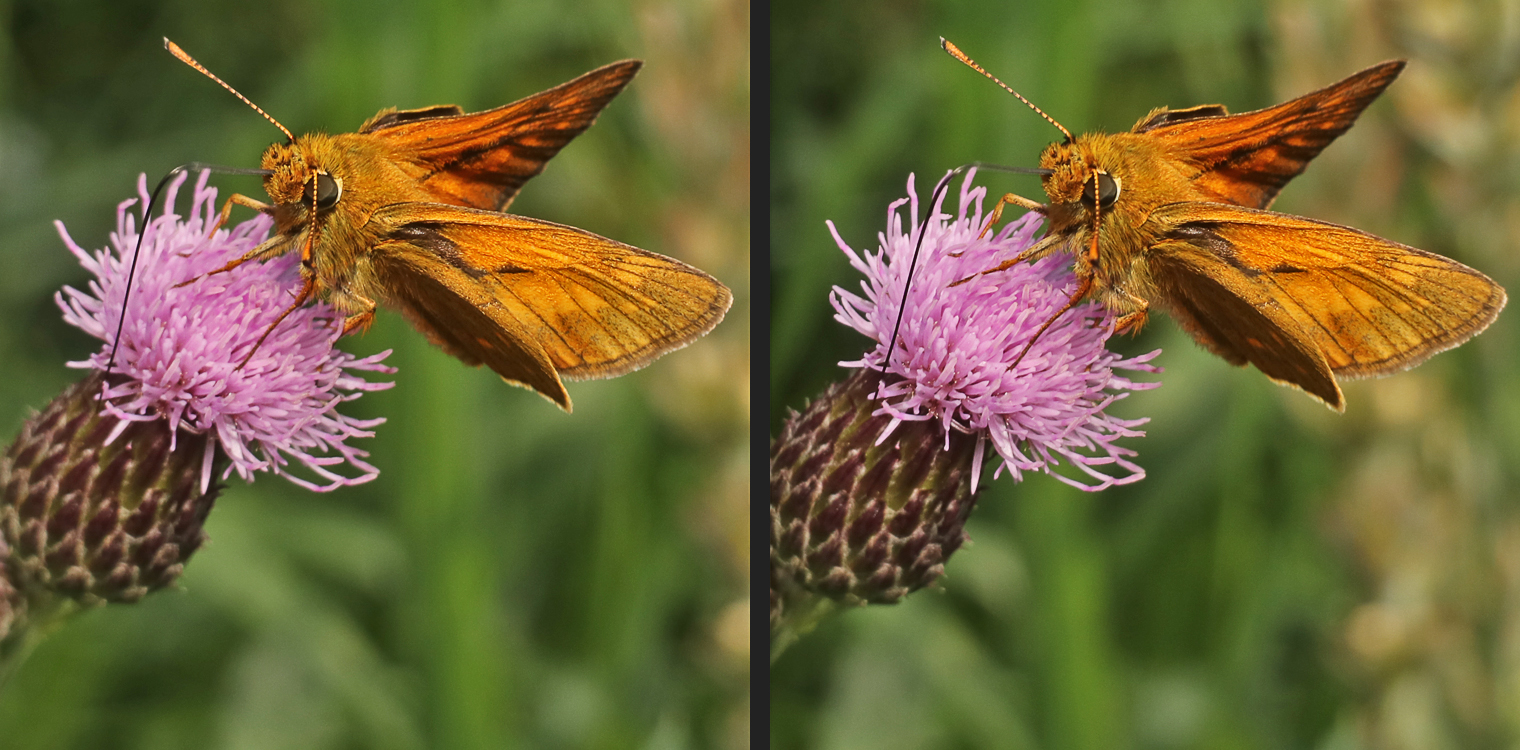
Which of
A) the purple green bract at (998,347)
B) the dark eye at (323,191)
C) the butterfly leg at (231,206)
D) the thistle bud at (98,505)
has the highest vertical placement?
the dark eye at (323,191)

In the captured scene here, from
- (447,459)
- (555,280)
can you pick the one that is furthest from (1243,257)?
(447,459)

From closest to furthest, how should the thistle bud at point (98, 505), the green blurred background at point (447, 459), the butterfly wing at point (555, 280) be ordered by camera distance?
the thistle bud at point (98, 505) → the butterfly wing at point (555, 280) → the green blurred background at point (447, 459)

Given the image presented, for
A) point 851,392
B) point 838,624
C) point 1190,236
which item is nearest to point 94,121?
point 851,392

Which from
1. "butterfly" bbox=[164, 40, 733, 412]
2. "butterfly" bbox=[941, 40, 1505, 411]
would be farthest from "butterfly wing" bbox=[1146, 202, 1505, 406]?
"butterfly" bbox=[164, 40, 733, 412]

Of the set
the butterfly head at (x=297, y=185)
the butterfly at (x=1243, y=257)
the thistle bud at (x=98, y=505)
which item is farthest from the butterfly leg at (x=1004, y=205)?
the thistle bud at (x=98, y=505)

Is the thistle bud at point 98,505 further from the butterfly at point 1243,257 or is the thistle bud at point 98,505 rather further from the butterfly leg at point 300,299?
the butterfly at point 1243,257

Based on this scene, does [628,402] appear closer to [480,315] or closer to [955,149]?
[480,315]
